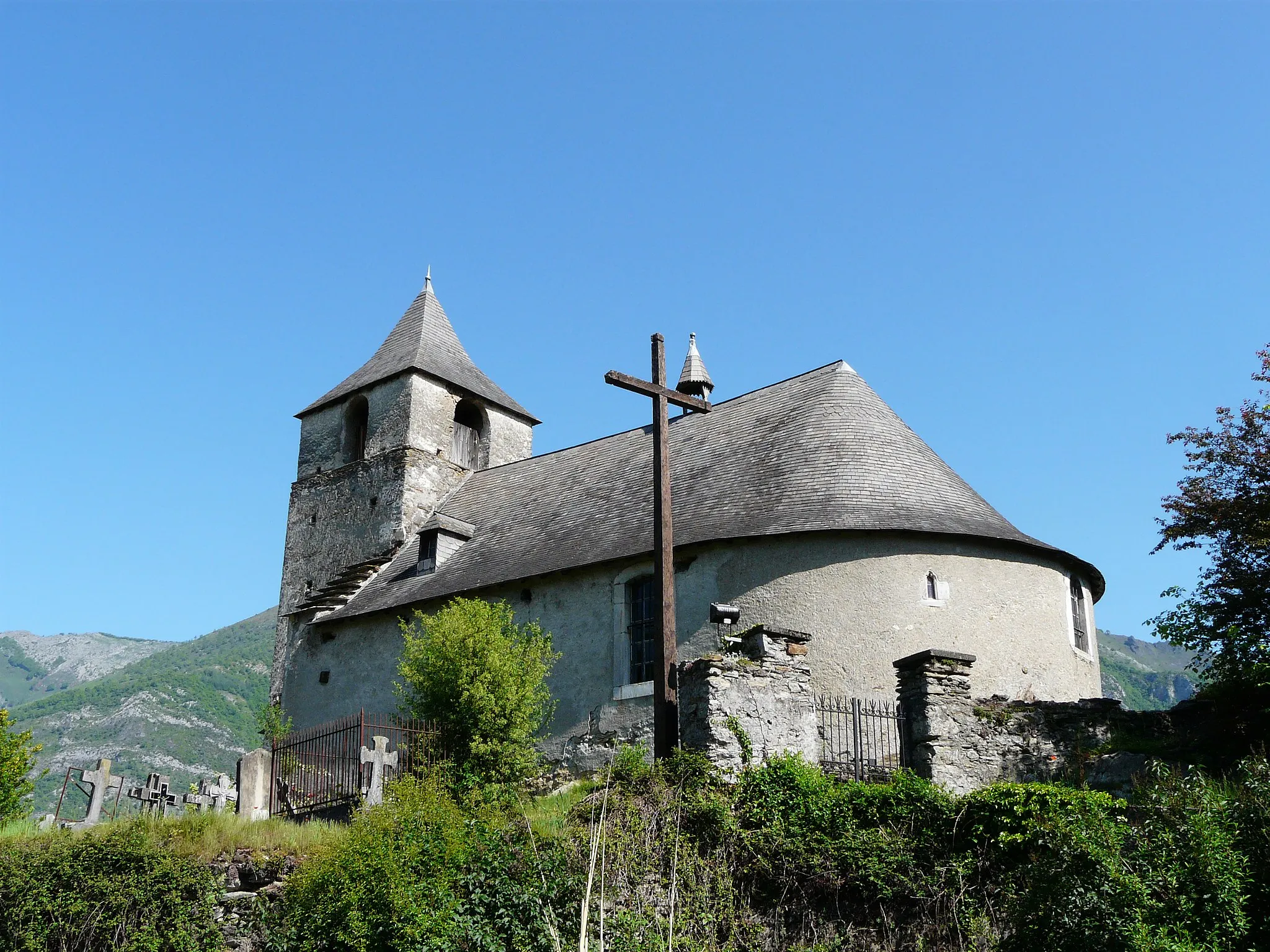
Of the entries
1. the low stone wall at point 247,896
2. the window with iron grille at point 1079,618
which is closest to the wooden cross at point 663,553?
the low stone wall at point 247,896

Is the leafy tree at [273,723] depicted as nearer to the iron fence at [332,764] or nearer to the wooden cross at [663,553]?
the iron fence at [332,764]

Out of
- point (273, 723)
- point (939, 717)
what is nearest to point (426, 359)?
point (273, 723)

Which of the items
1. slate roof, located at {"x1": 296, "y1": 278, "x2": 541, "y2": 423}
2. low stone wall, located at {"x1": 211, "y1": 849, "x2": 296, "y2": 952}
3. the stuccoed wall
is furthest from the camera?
slate roof, located at {"x1": 296, "y1": 278, "x2": 541, "y2": 423}

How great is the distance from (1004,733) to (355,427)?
68.6 feet

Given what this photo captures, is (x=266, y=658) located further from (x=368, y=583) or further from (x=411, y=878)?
(x=411, y=878)

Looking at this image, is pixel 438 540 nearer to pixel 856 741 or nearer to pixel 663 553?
pixel 663 553

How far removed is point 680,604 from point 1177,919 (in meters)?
11.2

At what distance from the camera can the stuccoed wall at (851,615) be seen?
58.9ft

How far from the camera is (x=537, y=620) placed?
837 inches

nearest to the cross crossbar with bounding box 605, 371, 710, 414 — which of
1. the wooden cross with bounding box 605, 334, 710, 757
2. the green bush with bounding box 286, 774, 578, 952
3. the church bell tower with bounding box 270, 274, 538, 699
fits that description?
the wooden cross with bounding box 605, 334, 710, 757

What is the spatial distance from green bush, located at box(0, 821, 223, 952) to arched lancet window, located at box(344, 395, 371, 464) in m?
17.7

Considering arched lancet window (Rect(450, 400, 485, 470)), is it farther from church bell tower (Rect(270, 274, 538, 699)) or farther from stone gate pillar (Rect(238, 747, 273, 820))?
stone gate pillar (Rect(238, 747, 273, 820))

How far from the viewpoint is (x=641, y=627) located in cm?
1991

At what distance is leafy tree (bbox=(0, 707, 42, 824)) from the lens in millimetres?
20062
